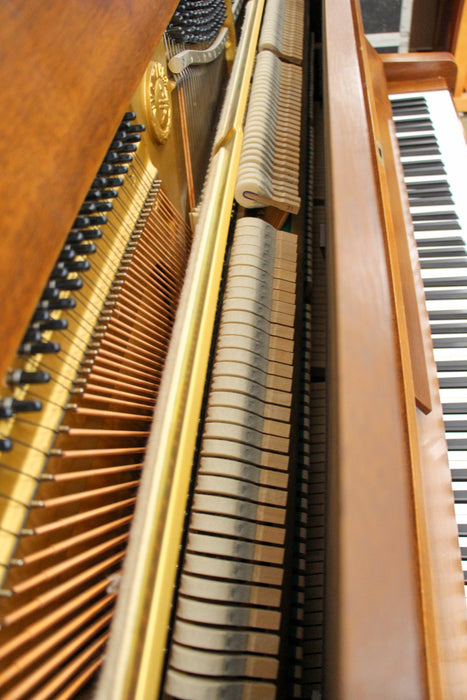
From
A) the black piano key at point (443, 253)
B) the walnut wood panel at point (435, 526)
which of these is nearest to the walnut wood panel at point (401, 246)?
the walnut wood panel at point (435, 526)

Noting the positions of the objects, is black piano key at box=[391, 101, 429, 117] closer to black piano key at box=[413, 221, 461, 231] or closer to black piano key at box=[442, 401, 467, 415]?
black piano key at box=[413, 221, 461, 231]

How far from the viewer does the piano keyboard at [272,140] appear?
1479mm

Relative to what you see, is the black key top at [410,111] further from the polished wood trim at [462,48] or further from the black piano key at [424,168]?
the polished wood trim at [462,48]

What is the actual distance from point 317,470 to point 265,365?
29cm

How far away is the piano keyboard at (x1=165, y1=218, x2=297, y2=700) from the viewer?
81 cm

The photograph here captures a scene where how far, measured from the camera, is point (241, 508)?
3.09ft

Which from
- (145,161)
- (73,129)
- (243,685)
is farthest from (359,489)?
(145,161)

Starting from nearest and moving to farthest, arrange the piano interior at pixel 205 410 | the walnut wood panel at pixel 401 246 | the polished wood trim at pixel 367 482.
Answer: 1. the polished wood trim at pixel 367 482
2. the piano interior at pixel 205 410
3. the walnut wood panel at pixel 401 246

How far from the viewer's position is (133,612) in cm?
66

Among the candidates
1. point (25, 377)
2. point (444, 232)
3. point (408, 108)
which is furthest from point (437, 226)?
point (25, 377)

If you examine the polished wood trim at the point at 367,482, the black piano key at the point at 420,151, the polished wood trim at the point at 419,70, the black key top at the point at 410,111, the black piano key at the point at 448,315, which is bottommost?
the polished wood trim at the point at 367,482

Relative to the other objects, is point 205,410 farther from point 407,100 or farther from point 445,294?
point 407,100

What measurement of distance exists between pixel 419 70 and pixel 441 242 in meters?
1.04

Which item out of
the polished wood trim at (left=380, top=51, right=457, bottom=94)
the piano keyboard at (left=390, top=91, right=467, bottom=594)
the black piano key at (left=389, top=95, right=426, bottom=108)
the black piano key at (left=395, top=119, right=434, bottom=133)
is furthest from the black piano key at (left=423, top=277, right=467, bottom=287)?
the polished wood trim at (left=380, top=51, right=457, bottom=94)
